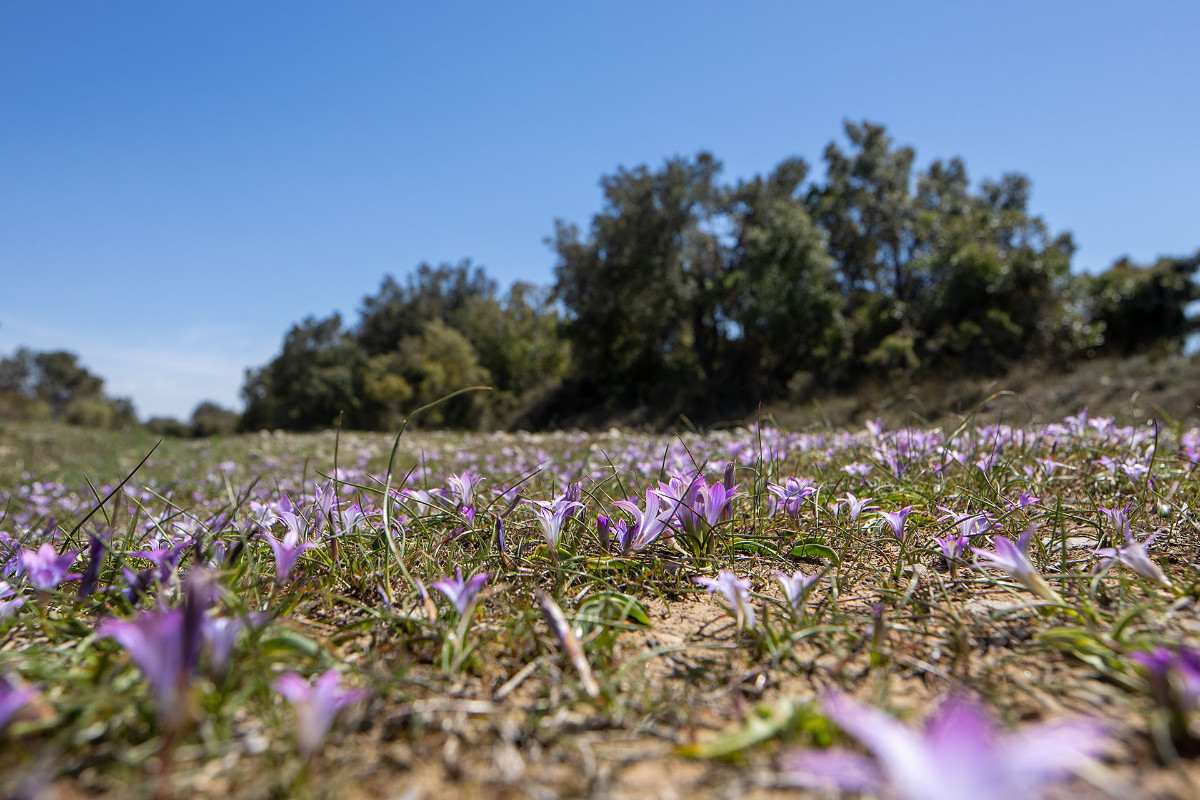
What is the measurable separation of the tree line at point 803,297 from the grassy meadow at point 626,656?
18.8 metres

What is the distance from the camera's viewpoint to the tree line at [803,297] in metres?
20.0

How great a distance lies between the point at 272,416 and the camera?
52969mm

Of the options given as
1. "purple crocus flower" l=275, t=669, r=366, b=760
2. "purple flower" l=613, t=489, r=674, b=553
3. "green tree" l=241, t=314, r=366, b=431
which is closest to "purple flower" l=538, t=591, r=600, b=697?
"purple crocus flower" l=275, t=669, r=366, b=760

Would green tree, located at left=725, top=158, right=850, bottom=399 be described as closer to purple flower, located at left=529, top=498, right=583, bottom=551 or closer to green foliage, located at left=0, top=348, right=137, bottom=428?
purple flower, located at left=529, top=498, right=583, bottom=551

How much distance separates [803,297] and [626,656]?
2324cm

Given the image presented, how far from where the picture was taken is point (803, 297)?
23.0 meters

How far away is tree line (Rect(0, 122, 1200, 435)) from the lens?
65.7ft

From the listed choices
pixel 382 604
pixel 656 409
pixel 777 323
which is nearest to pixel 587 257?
pixel 656 409

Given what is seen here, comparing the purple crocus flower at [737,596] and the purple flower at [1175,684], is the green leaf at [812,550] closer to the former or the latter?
the purple crocus flower at [737,596]

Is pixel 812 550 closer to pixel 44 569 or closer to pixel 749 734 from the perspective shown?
pixel 749 734

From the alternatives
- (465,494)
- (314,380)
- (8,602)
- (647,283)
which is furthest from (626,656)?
(314,380)

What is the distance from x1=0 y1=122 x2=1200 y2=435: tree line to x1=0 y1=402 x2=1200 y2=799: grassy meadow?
1879cm

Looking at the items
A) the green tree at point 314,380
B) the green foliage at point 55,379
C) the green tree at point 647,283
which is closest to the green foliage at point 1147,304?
the green tree at point 647,283

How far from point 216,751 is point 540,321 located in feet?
150
